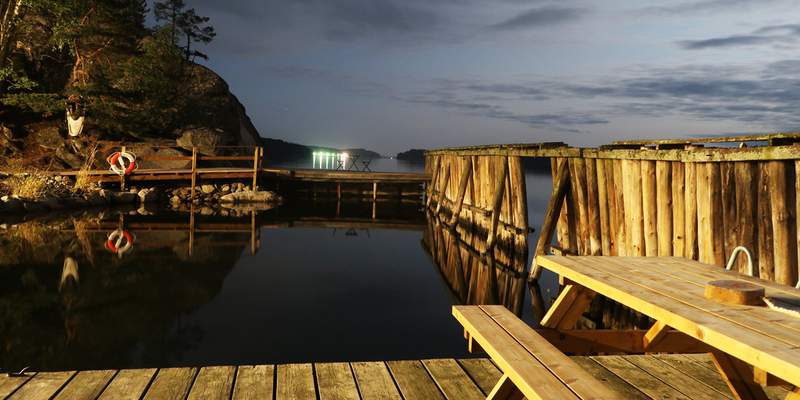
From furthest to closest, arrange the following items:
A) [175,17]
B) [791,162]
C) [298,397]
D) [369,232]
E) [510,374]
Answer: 1. [175,17]
2. [369,232]
3. [791,162]
4. [298,397]
5. [510,374]

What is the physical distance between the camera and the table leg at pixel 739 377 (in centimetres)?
308

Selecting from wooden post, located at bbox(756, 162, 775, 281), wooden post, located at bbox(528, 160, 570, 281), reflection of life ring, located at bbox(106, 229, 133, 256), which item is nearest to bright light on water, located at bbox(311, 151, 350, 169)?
reflection of life ring, located at bbox(106, 229, 133, 256)

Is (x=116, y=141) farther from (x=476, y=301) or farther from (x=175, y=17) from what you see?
(x=476, y=301)

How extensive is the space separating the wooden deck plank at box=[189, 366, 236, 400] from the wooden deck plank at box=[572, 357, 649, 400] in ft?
8.83

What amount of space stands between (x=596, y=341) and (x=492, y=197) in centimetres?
1197

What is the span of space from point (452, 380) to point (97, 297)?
27.7 feet

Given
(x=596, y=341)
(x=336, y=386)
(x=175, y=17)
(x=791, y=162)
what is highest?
(x=175, y=17)

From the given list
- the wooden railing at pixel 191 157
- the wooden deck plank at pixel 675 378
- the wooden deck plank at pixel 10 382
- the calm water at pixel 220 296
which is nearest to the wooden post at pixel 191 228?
the calm water at pixel 220 296

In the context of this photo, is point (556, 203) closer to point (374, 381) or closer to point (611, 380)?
point (611, 380)

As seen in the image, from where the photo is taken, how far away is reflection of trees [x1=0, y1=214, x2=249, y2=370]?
7727 millimetres

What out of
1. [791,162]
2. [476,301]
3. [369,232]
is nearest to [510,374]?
[791,162]

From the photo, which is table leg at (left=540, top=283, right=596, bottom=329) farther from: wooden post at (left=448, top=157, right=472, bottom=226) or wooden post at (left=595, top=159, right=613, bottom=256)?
wooden post at (left=448, top=157, right=472, bottom=226)

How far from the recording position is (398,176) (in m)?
30.7

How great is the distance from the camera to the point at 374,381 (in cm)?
433
